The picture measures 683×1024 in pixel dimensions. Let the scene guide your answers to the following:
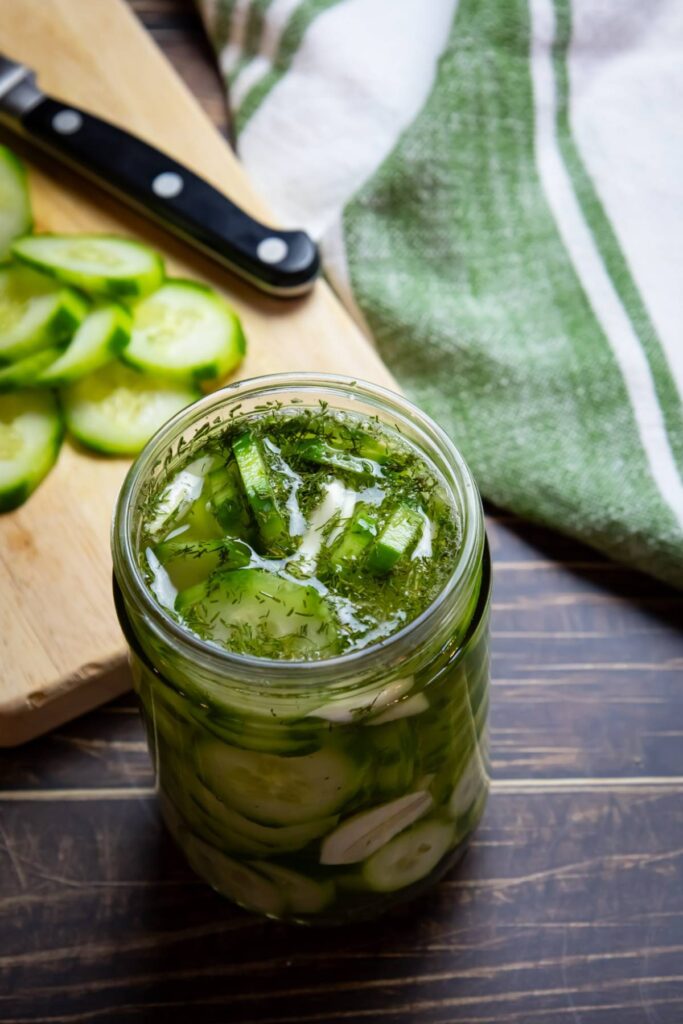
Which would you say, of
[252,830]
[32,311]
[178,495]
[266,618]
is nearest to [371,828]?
[252,830]

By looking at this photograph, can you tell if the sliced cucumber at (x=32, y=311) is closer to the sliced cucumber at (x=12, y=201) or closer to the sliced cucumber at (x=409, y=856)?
the sliced cucumber at (x=12, y=201)

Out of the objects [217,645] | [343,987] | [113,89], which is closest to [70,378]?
[113,89]

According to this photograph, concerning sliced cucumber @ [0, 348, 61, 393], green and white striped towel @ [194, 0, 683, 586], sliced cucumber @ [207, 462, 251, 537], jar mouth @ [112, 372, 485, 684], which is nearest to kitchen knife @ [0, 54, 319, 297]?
green and white striped towel @ [194, 0, 683, 586]

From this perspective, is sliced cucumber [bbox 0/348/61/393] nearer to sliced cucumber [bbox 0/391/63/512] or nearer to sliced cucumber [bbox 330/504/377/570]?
sliced cucumber [bbox 0/391/63/512]

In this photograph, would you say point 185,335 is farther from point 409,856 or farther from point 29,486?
point 409,856

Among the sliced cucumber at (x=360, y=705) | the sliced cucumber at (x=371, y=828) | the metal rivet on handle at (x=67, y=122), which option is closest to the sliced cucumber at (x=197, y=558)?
the sliced cucumber at (x=360, y=705)

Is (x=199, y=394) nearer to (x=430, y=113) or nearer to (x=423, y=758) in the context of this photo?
(x=430, y=113)
